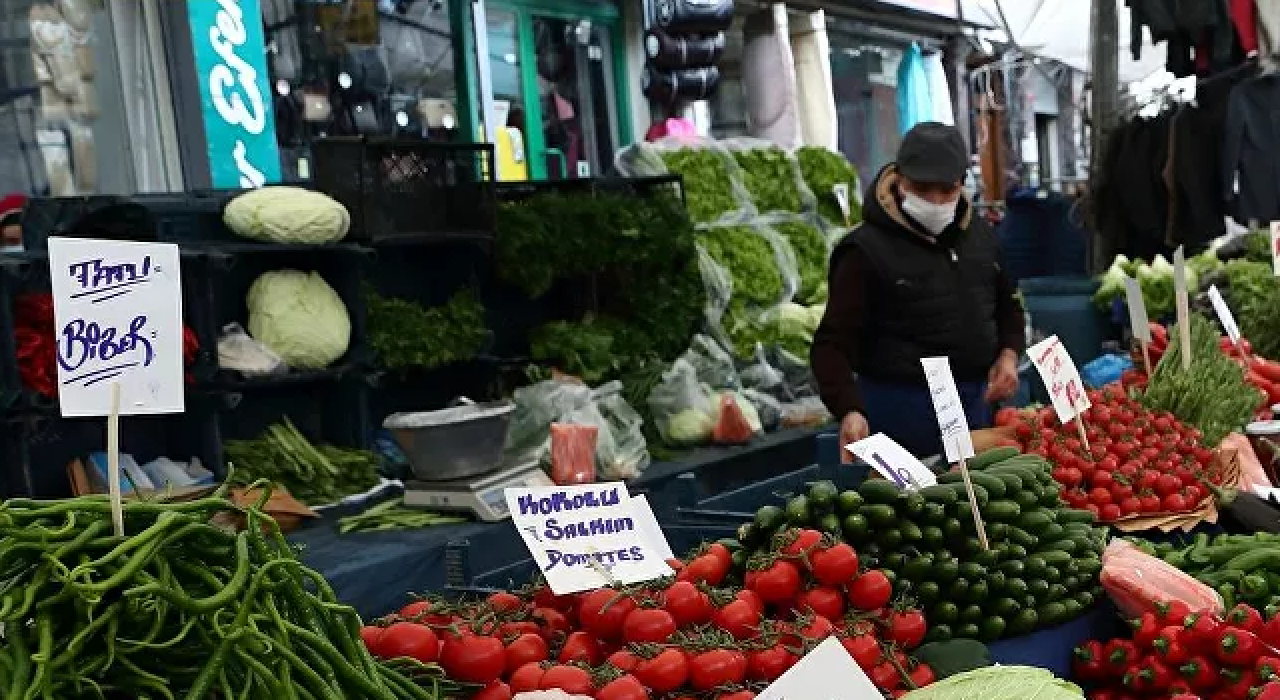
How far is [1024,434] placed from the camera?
360 centimetres

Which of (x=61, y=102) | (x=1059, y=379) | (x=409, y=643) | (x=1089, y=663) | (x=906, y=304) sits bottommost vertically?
(x=1089, y=663)

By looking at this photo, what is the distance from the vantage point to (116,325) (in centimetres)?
169

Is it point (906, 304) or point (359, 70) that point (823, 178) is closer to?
point (359, 70)

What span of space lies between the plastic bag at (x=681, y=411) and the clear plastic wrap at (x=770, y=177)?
1984 millimetres

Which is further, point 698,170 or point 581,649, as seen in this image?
point 698,170

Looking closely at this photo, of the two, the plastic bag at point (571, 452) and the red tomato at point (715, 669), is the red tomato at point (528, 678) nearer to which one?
the red tomato at point (715, 669)

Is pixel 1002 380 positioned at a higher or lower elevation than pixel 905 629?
higher

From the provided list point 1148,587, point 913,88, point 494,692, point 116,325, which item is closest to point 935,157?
point 1148,587

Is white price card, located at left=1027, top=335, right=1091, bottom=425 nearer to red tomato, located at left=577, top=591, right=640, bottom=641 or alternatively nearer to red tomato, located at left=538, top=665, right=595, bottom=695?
red tomato, located at left=577, top=591, right=640, bottom=641

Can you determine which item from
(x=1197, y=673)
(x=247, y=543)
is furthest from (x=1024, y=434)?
(x=247, y=543)

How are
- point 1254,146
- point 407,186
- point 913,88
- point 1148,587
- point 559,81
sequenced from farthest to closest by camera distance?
point 913,88
point 559,81
point 1254,146
point 407,186
point 1148,587

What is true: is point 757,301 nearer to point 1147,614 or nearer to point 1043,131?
point 1147,614

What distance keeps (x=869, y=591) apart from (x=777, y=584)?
16 cm

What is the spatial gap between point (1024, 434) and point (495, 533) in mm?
1905
